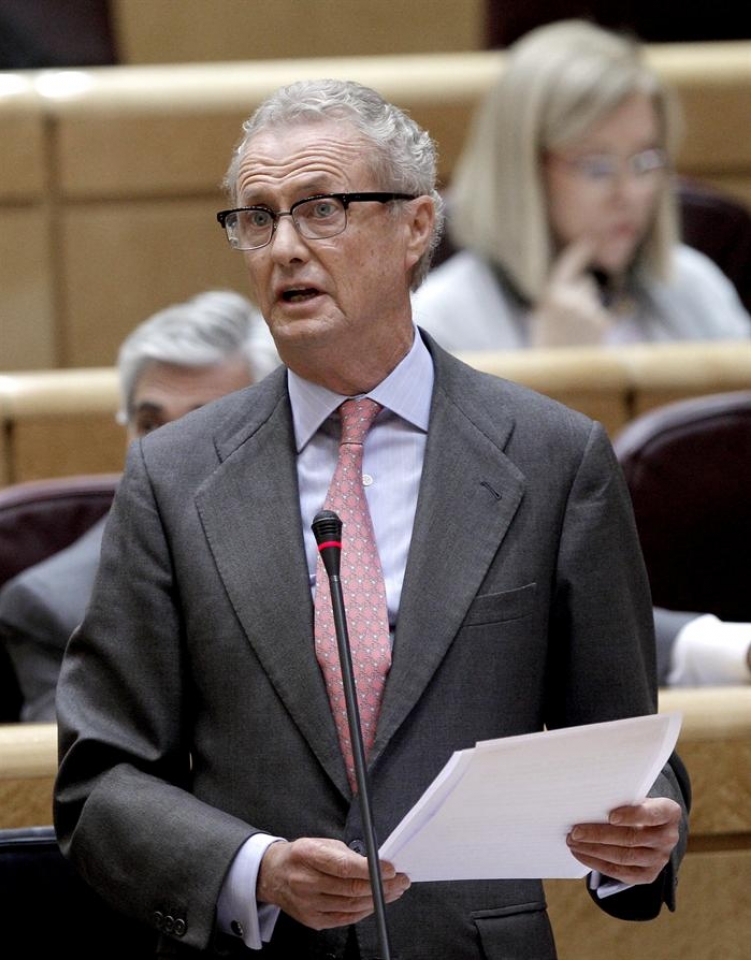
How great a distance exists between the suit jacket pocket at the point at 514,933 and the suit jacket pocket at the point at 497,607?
0.13m

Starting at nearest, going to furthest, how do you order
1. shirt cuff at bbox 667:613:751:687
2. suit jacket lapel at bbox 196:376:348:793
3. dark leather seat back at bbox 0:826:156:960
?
suit jacket lapel at bbox 196:376:348:793, dark leather seat back at bbox 0:826:156:960, shirt cuff at bbox 667:613:751:687

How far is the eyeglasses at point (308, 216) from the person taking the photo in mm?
721

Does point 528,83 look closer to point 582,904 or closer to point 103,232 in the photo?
point 103,232

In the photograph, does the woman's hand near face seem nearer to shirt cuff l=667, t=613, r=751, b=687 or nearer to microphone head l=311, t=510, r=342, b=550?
shirt cuff l=667, t=613, r=751, b=687

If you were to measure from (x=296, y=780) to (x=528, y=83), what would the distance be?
1119 mm

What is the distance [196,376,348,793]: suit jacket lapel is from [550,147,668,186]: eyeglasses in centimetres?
96

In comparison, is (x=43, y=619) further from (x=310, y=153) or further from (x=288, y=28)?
(x=288, y=28)

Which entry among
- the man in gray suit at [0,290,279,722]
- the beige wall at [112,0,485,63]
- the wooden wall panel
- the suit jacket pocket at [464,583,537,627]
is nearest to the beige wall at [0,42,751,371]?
the wooden wall panel

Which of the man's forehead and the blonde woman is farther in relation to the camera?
the blonde woman

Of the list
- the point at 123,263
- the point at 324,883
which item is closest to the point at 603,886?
the point at 324,883

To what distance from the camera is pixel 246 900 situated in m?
0.69

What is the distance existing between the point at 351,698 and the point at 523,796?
0.08 metres

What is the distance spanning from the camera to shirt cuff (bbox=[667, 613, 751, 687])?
3.68ft

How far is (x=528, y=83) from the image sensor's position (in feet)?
5.52
